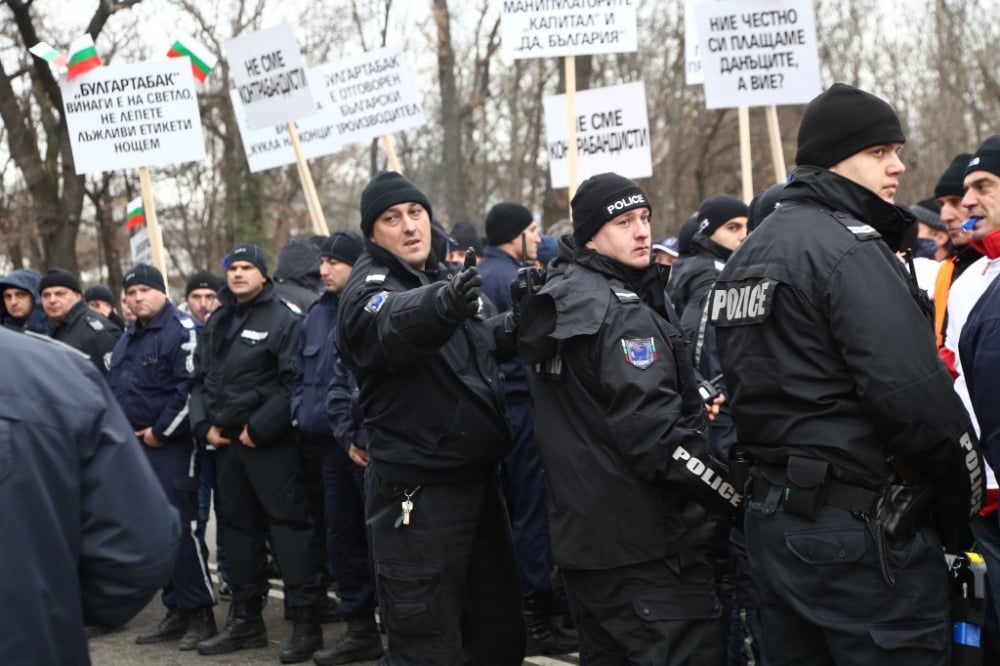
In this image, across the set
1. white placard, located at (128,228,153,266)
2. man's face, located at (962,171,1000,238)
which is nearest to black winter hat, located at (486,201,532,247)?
man's face, located at (962,171,1000,238)

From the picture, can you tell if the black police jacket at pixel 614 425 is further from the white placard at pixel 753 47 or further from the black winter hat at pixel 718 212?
the white placard at pixel 753 47

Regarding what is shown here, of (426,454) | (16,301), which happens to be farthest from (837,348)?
(16,301)

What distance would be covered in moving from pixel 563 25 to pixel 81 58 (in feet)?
12.9

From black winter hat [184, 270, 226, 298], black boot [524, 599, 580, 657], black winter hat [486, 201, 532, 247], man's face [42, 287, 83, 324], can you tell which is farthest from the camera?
black winter hat [184, 270, 226, 298]

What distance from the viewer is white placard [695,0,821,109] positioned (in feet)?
28.0

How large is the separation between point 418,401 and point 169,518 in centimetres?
200

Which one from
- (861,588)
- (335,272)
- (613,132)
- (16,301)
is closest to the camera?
(861,588)

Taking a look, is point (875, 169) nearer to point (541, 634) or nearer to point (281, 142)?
point (541, 634)

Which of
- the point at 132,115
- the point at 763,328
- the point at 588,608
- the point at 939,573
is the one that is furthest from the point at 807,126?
the point at 132,115

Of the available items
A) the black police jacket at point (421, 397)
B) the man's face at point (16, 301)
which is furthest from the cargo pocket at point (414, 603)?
the man's face at point (16, 301)

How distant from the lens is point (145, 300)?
793cm

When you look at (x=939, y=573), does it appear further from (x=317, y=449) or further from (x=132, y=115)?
(x=132, y=115)

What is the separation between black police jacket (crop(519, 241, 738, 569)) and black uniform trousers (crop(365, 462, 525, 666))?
1.69 feet

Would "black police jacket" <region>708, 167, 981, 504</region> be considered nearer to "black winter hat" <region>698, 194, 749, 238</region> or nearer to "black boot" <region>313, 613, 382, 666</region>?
"black winter hat" <region>698, 194, 749, 238</region>
